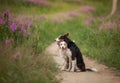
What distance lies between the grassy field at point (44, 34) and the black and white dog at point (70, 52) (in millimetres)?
394

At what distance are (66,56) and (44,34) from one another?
3.37m

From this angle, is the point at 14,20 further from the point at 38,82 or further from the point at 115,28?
the point at 115,28

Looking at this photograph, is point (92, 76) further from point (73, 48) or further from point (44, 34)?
point (44, 34)

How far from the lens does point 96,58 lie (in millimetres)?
10969

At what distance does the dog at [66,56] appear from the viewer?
8.88 meters

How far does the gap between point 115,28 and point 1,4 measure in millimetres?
3813

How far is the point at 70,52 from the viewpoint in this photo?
913 cm

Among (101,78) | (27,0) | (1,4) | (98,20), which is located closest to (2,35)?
(1,4)

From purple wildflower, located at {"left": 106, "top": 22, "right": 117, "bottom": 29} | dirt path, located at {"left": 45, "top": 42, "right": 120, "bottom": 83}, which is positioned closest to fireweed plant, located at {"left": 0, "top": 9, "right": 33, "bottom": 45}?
dirt path, located at {"left": 45, "top": 42, "right": 120, "bottom": 83}

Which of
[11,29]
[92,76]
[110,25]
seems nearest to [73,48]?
[92,76]

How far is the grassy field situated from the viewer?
741 centimetres

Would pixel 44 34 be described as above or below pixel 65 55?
above

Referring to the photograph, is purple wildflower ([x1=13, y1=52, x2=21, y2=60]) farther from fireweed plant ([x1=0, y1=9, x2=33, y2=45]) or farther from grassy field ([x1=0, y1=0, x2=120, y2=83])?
fireweed plant ([x1=0, y1=9, x2=33, y2=45])

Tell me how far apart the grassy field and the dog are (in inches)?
13.1
